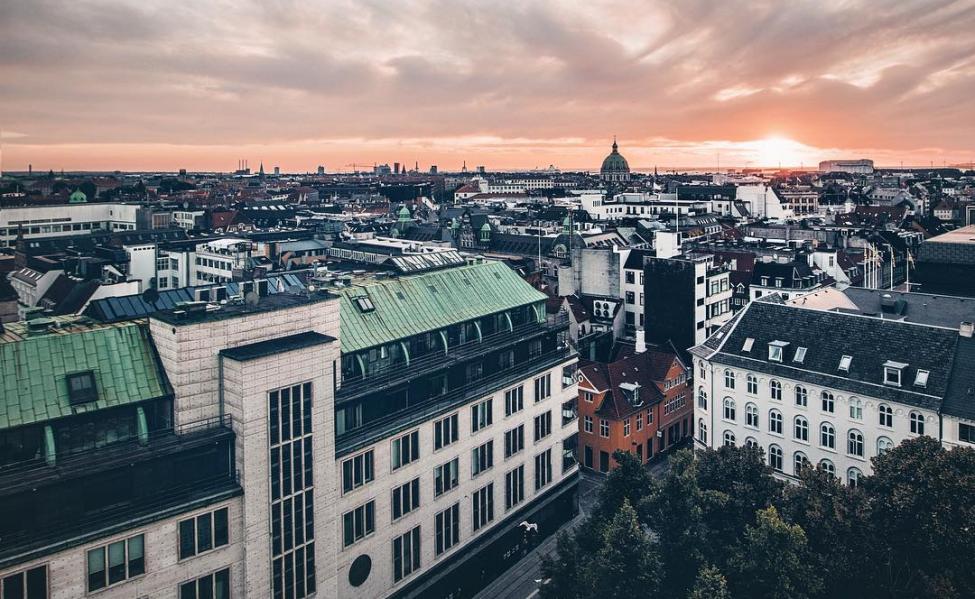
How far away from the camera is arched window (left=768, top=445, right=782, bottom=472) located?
72894mm

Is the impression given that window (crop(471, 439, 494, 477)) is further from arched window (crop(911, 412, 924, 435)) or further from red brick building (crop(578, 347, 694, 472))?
arched window (crop(911, 412, 924, 435))

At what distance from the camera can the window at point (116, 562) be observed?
3828 centimetres

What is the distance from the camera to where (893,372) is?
66.2m

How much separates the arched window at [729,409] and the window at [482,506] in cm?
2794

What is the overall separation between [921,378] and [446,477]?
41.5m

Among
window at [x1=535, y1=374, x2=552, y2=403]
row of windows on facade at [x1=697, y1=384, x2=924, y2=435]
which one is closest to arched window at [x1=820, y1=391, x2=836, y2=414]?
row of windows on facade at [x1=697, y1=384, x2=924, y2=435]

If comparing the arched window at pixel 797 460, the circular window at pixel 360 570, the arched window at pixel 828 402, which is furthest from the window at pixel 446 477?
the arched window at pixel 828 402

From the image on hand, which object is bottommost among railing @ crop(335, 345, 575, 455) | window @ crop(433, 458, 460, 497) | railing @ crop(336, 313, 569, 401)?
window @ crop(433, 458, 460, 497)

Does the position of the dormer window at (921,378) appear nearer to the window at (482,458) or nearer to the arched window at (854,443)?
the arched window at (854,443)

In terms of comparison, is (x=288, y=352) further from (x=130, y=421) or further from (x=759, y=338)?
(x=759, y=338)

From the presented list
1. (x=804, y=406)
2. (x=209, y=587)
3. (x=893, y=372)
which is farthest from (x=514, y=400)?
(x=893, y=372)

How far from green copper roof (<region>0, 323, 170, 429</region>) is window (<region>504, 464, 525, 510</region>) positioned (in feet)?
107

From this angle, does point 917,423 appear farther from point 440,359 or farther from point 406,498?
point 406,498

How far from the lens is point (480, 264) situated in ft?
234
